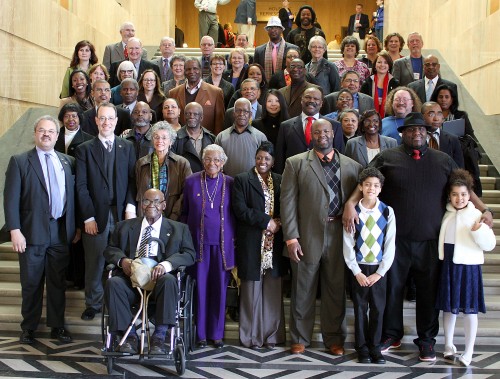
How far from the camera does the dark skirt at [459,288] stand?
21.0ft

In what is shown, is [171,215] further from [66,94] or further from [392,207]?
[66,94]

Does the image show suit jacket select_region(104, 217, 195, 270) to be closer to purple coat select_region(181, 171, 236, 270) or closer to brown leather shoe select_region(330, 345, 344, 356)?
purple coat select_region(181, 171, 236, 270)

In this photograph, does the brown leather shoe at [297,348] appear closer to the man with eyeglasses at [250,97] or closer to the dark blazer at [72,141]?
the man with eyeglasses at [250,97]

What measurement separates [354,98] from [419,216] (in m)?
2.43

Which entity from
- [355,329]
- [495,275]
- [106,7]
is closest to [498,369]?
[355,329]

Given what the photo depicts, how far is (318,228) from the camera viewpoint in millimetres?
6719

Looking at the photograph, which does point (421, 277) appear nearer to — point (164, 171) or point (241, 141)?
point (241, 141)

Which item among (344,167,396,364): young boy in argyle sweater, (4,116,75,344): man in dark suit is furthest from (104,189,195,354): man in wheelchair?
(344,167,396,364): young boy in argyle sweater

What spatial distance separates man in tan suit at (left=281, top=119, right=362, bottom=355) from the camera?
22.1 ft

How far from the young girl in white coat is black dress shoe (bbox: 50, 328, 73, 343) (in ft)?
10.9

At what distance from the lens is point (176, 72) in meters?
9.55

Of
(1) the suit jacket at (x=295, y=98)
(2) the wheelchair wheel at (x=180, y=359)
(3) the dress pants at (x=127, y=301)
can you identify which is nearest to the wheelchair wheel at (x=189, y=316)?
(3) the dress pants at (x=127, y=301)

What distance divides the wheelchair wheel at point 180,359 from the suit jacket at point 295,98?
345cm

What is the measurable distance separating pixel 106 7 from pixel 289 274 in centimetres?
958
